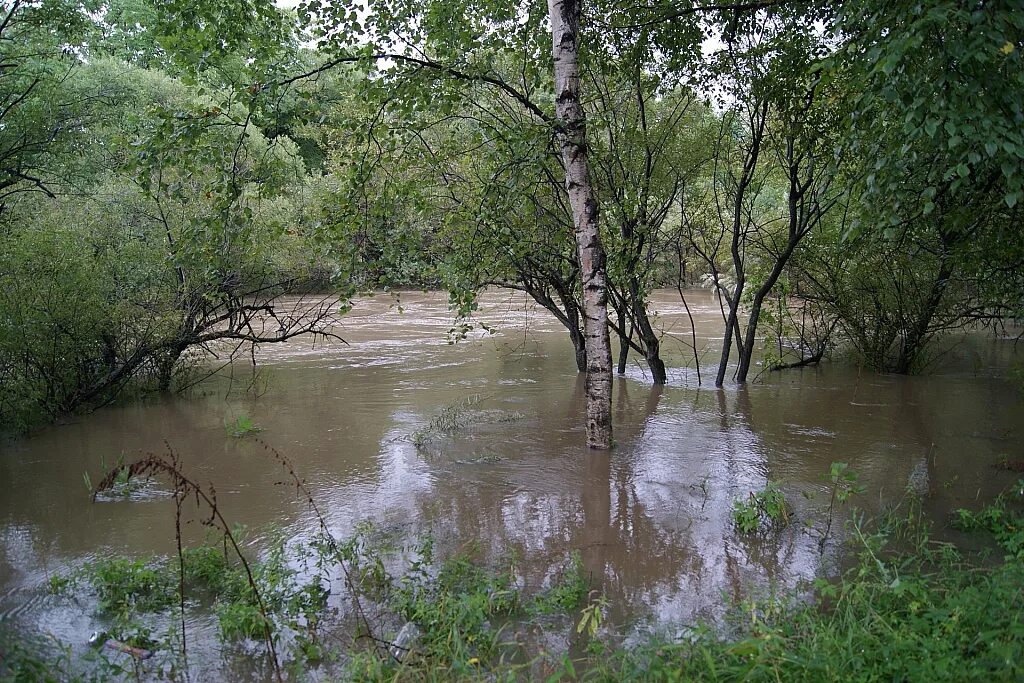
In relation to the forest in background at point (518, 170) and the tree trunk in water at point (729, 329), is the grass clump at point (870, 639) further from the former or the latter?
the tree trunk in water at point (729, 329)

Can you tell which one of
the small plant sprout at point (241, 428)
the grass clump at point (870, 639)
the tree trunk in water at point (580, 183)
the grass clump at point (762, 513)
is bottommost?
the small plant sprout at point (241, 428)

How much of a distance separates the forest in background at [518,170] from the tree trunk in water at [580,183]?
0.14 metres

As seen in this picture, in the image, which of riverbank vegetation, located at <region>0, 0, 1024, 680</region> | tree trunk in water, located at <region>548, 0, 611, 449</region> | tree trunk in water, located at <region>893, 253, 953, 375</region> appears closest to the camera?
riverbank vegetation, located at <region>0, 0, 1024, 680</region>

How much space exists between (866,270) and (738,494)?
285 inches

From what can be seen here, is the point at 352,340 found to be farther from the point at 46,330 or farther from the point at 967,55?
the point at 967,55

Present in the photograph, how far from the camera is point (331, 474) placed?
8.08 metres

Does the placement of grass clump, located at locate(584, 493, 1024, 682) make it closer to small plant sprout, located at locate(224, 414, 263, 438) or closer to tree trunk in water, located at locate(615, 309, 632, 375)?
small plant sprout, located at locate(224, 414, 263, 438)

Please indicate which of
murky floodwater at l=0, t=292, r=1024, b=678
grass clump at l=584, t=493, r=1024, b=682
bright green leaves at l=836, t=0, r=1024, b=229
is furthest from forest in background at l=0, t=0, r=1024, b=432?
grass clump at l=584, t=493, r=1024, b=682

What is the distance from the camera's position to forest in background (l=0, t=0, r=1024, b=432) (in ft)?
17.2

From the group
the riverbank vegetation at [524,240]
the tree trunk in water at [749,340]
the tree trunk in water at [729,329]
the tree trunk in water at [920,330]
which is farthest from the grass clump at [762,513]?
the tree trunk in water at [920,330]

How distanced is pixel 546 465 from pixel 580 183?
9.72 ft

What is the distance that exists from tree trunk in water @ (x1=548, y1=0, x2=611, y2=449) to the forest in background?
0.14 meters

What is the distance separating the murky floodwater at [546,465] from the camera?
5.56 meters

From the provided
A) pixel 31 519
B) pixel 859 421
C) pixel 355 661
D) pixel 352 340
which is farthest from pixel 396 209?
pixel 352 340
